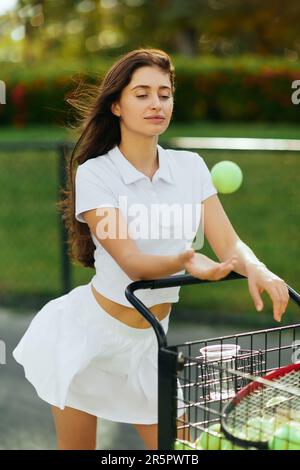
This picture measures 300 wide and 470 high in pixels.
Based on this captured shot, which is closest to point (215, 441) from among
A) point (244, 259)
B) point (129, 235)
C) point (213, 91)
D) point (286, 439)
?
point (286, 439)

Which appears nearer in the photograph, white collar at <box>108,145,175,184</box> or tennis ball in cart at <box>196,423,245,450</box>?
tennis ball in cart at <box>196,423,245,450</box>

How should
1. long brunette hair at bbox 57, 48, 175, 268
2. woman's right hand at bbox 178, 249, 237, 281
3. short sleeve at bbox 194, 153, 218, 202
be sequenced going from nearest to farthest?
woman's right hand at bbox 178, 249, 237, 281 < long brunette hair at bbox 57, 48, 175, 268 < short sleeve at bbox 194, 153, 218, 202

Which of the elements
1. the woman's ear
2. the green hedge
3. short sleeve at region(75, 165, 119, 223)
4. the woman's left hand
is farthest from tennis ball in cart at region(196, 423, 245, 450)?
the green hedge

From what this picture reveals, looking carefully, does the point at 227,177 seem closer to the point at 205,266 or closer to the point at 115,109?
the point at 115,109

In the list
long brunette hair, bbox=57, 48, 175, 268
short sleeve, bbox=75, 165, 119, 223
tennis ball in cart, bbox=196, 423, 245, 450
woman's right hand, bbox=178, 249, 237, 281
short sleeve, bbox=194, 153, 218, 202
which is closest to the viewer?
woman's right hand, bbox=178, 249, 237, 281

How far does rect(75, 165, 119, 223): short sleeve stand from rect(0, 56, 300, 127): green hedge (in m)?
8.89

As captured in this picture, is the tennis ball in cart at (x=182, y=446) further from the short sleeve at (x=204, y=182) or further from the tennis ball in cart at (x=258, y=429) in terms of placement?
the short sleeve at (x=204, y=182)

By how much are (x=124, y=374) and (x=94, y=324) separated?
180 millimetres

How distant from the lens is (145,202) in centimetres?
296

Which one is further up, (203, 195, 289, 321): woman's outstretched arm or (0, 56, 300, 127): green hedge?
(0, 56, 300, 127): green hedge

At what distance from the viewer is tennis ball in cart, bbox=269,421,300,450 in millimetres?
2443

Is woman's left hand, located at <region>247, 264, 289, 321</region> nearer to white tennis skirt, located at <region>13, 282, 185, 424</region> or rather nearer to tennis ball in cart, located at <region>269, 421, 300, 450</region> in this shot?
tennis ball in cart, located at <region>269, 421, 300, 450</region>

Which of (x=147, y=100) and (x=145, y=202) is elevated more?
(x=147, y=100)

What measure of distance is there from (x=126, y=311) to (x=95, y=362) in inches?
7.2
